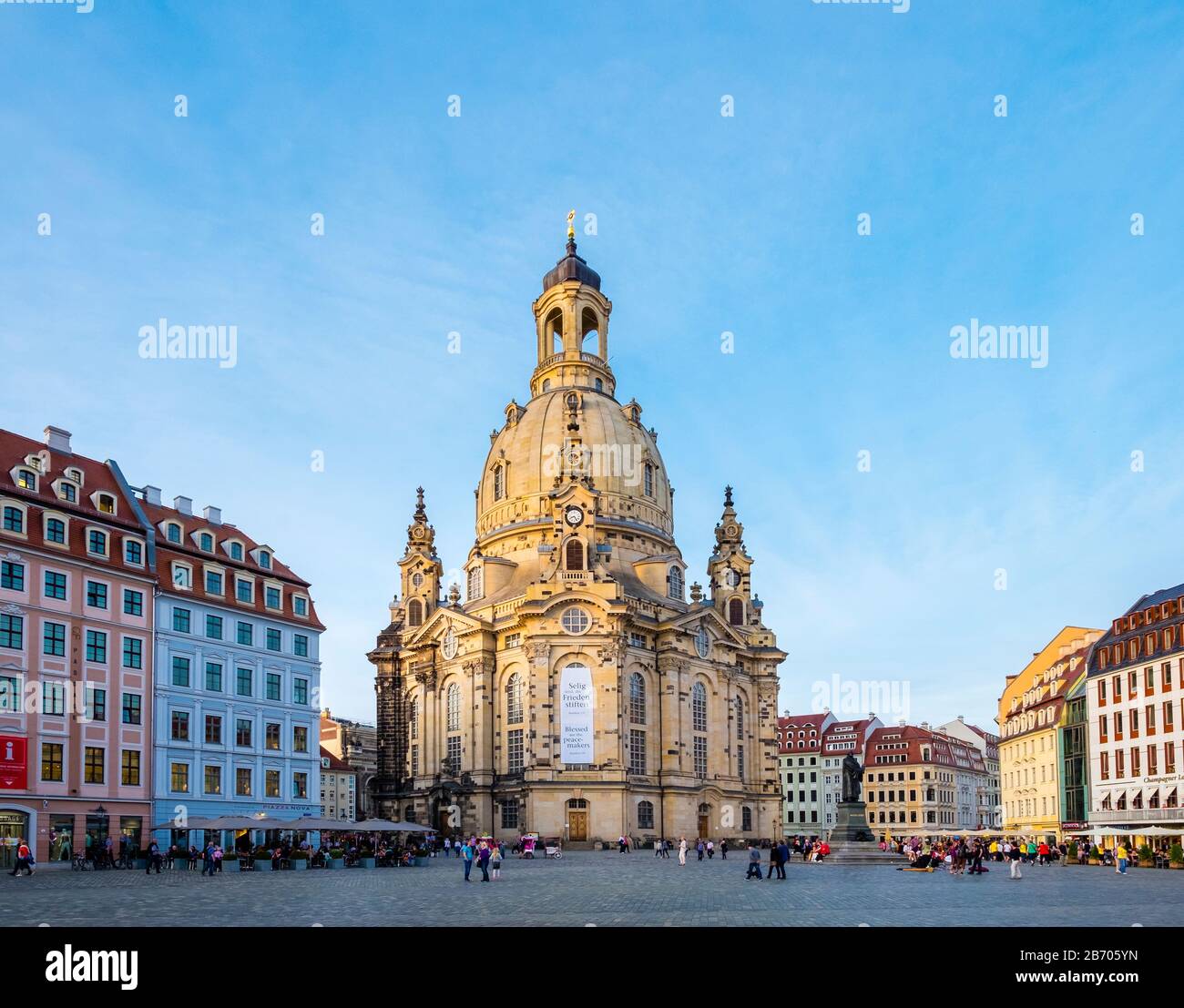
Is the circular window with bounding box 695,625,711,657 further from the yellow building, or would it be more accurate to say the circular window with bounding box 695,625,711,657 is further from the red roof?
the red roof

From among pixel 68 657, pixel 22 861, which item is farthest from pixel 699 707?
pixel 22 861

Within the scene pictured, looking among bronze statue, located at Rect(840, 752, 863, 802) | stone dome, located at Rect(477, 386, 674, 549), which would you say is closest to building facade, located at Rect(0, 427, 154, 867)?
bronze statue, located at Rect(840, 752, 863, 802)

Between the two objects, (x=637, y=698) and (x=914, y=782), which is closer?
(x=637, y=698)

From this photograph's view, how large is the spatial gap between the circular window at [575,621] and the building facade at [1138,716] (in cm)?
3742

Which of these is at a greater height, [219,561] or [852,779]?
[219,561]

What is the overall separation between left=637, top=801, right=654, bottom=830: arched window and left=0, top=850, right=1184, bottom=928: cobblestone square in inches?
1607

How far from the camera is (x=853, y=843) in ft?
211

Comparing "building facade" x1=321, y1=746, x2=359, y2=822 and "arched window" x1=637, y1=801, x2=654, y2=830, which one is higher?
"arched window" x1=637, y1=801, x2=654, y2=830

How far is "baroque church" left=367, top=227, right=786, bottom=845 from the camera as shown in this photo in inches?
3664

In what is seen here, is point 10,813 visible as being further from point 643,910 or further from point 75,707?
point 643,910

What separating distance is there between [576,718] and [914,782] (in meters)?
69.1

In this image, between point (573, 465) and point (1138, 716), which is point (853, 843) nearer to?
point (1138, 716)

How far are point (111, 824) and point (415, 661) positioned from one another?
2047 inches
